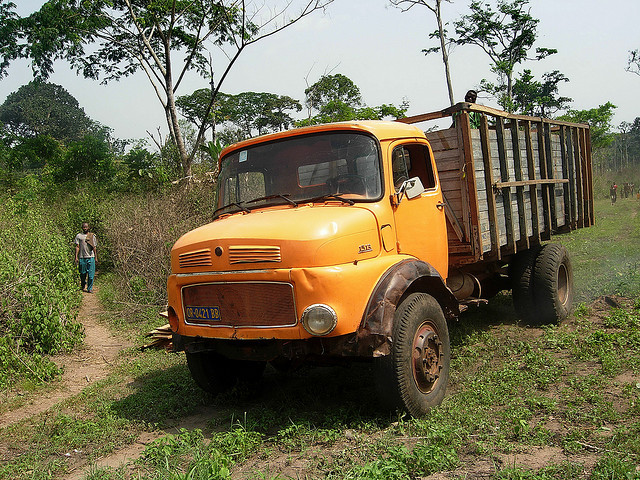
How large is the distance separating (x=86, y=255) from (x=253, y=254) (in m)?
10.4

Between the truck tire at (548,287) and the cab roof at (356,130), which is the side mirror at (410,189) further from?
the truck tire at (548,287)

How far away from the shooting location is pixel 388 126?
5137 mm

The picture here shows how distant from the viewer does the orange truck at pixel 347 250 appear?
161 inches

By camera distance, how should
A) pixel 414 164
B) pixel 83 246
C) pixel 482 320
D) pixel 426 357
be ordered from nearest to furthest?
pixel 426 357
pixel 414 164
pixel 482 320
pixel 83 246

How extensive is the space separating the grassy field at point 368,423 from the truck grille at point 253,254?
48.4 inches

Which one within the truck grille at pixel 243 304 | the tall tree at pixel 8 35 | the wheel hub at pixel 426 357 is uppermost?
the tall tree at pixel 8 35

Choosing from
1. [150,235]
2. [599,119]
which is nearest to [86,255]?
[150,235]

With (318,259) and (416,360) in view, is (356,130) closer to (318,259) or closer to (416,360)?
(318,259)

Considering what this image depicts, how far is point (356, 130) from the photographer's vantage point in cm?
487

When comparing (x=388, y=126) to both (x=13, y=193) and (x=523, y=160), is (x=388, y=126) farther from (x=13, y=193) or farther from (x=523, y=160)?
(x=13, y=193)

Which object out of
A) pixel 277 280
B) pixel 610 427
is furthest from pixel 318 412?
pixel 610 427

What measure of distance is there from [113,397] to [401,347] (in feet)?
10.9

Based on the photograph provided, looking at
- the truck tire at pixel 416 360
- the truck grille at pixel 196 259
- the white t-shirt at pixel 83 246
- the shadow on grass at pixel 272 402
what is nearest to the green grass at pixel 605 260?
the truck tire at pixel 416 360

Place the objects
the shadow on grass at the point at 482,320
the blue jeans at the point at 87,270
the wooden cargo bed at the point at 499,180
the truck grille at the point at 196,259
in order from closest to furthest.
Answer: the truck grille at the point at 196,259
the wooden cargo bed at the point at 499,180
the shadow on grass at the point at 482,320
the blue jeans at the point at 87,270
